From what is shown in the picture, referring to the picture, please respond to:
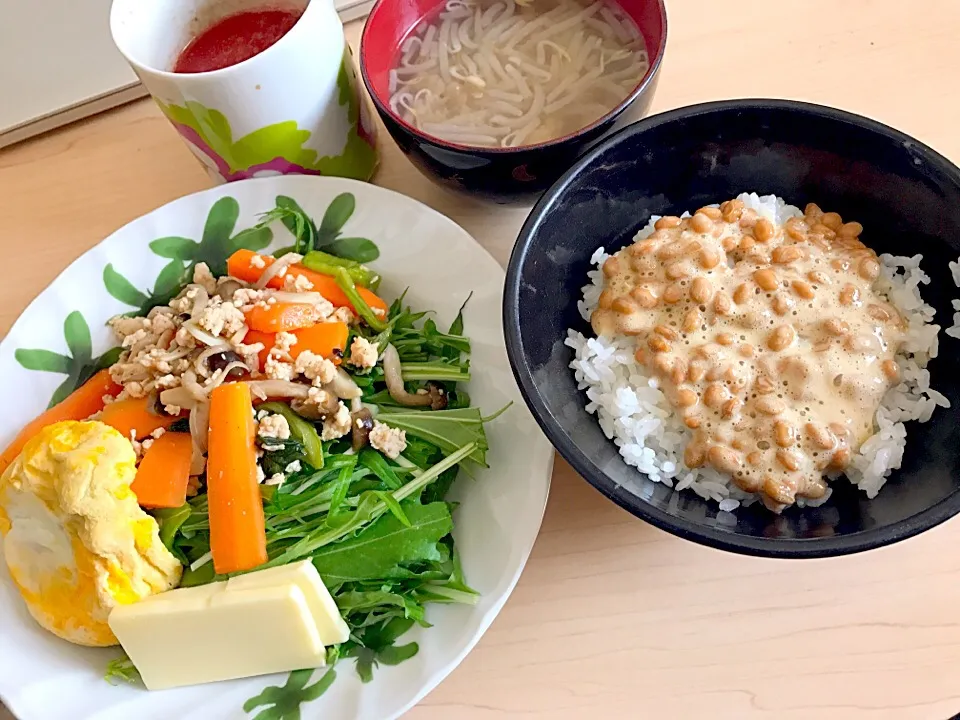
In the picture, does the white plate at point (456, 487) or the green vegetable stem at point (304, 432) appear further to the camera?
the green vegetable stem at point (304, 432)

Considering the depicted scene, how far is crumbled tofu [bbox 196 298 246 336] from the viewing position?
42.8 inches

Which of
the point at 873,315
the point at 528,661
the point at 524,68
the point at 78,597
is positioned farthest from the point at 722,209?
the point at 78,597

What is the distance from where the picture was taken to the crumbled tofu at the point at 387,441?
107cm

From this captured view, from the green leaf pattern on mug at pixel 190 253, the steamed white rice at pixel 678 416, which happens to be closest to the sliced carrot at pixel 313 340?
the green leaf pattern on mug at pixel 190 253

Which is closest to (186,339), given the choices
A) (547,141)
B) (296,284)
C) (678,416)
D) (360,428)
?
(296,284)

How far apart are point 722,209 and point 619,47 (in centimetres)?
32

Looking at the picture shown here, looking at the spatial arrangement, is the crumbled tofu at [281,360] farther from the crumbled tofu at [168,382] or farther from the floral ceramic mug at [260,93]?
the floral ceramic mug at [260,93]

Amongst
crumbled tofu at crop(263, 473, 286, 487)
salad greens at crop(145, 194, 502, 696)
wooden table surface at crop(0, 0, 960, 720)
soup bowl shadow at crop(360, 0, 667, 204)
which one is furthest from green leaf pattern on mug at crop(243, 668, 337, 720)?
soup bowl shadow at crop(360, 0, 667, 204)

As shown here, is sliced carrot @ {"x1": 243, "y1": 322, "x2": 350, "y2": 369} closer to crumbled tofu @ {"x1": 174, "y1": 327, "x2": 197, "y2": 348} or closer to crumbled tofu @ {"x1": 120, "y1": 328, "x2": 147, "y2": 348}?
crumbled tofu @ {"x1": 174, "y1": 327, "x2": 197, "y2": 348}

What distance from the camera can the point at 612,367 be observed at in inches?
41.6

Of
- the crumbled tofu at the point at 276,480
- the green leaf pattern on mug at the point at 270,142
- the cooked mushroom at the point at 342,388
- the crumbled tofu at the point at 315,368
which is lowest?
the crumbled tofu at the point at 276,480

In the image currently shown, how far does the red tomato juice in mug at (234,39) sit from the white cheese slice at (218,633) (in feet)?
2.52

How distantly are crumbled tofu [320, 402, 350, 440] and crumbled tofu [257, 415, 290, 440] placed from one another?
0.05 m

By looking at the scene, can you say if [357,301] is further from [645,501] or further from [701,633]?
[701,633]
